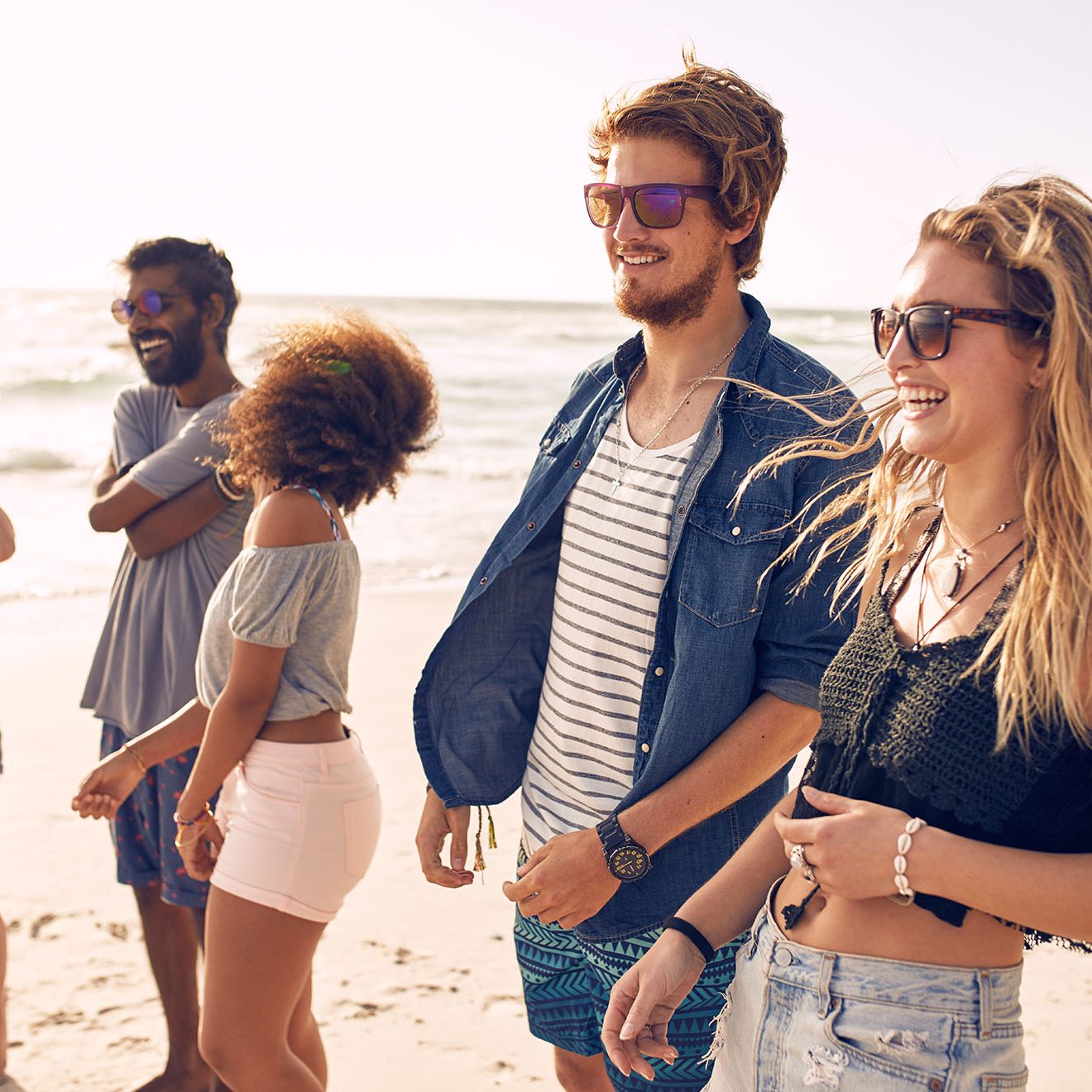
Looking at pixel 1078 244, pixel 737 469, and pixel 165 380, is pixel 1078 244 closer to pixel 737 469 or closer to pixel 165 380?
pixel 737 469

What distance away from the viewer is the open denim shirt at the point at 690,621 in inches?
86.4

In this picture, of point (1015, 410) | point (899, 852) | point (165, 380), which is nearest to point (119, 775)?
point (165, 380)

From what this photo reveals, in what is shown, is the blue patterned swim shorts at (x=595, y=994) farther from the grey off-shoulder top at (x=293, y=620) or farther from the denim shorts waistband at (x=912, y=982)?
the grey off-shoulder top at (x=293, y=620)

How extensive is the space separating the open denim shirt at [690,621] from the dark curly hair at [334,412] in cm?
48

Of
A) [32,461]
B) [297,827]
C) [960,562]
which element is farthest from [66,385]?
[960,562]

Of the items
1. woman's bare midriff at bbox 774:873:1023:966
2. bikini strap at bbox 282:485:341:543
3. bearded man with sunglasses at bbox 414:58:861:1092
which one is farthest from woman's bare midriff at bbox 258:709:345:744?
woman's bare midriff at bbox 774:873:1023:966

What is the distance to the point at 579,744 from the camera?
96.0 inches

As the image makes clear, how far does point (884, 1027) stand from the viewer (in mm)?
1592

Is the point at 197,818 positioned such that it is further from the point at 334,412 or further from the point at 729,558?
the point at 729,558

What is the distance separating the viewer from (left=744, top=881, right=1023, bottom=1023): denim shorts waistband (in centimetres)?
158

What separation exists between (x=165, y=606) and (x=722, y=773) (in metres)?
1.94

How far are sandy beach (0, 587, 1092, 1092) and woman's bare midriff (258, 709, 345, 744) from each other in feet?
4.14

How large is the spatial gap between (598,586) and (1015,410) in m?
0.95

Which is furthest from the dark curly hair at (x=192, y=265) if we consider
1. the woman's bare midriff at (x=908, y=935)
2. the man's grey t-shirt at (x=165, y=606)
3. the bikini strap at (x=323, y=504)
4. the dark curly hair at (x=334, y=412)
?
the woman's bare midriff at (x=908, y=935)
